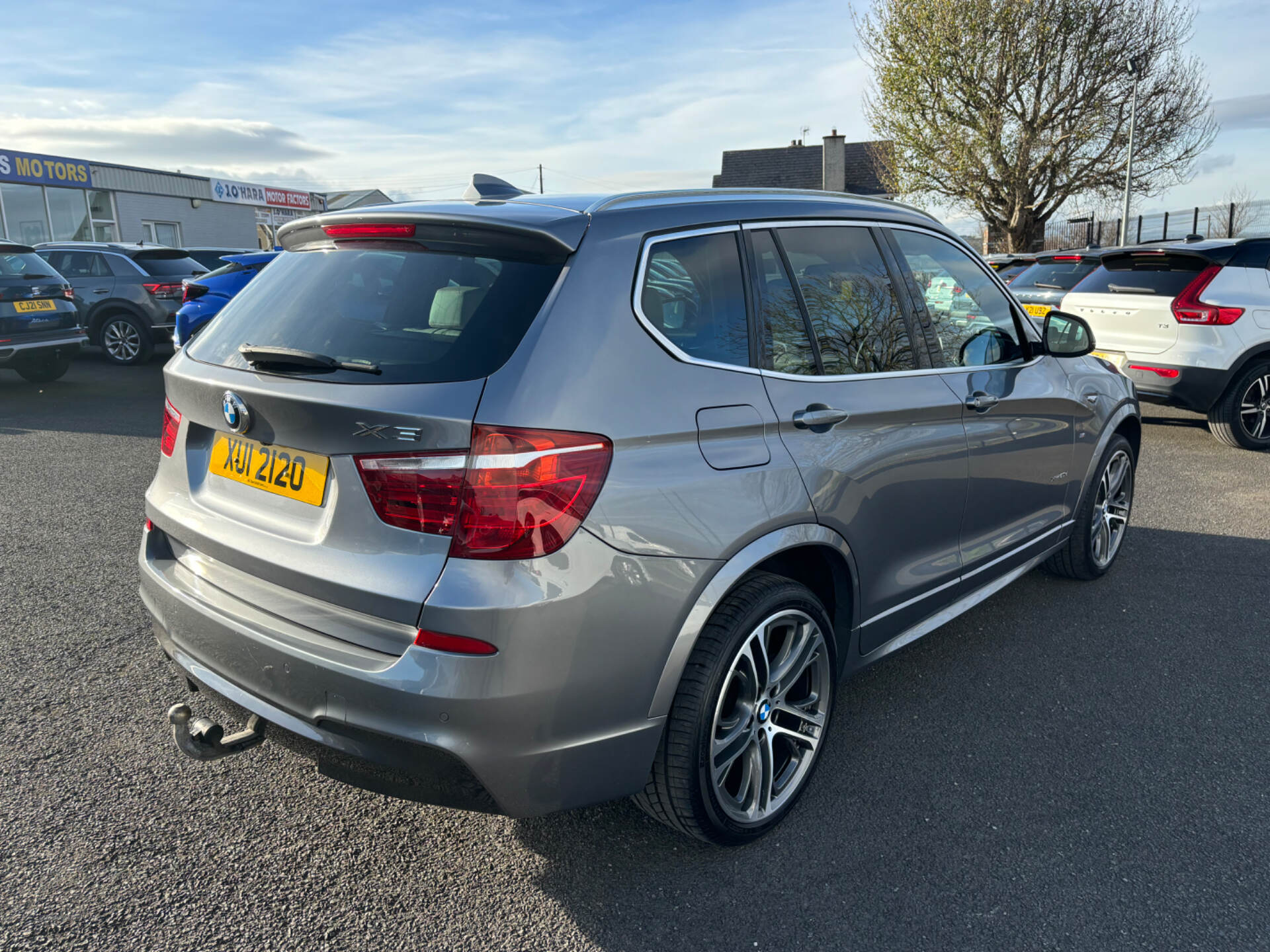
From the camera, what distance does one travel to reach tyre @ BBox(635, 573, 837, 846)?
7.71 feet

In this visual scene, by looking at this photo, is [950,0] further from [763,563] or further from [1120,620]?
[763,563]

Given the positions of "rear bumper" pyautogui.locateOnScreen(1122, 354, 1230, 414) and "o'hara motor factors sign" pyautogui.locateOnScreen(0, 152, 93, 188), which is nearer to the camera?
"rear bumper" pyautogui.locateOnScreen(1122, 354, 1230, 414)

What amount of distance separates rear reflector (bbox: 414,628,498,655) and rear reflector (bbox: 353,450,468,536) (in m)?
0.22

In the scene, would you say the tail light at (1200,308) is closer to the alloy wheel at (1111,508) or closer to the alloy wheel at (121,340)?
the alloy wheel at (1111,508)

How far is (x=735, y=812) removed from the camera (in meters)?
2.54

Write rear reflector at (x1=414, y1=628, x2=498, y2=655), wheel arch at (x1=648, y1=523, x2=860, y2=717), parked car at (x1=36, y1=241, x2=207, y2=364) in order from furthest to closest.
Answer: parked car at (x1=36, y1=241, x2=207, y2=364)
wheel arch at (x1=648, y1=523, x2=860, y2=717)
rear reflector at (x1=414, y1=628, x2=498, y2=655)

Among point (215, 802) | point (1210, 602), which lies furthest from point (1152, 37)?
point (215, 802)

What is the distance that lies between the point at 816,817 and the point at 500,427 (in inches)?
62.2

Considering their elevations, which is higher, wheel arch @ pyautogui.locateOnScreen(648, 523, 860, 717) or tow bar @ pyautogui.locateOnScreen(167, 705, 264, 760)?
wheel arch @ pyautogui.locateOnScreen(648, 523, 860, 717)

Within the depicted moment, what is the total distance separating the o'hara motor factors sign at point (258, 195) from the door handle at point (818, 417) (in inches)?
1569

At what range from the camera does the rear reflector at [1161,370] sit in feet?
25.2

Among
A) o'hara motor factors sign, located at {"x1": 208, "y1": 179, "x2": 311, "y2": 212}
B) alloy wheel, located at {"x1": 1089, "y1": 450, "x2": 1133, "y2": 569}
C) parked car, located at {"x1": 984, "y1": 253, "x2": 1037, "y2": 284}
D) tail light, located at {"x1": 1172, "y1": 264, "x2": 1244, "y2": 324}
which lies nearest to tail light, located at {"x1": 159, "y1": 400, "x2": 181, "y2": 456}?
alloy wheel, located at {"x1": 1089, "y1": 450, "x2": 1133, "y2": 569}

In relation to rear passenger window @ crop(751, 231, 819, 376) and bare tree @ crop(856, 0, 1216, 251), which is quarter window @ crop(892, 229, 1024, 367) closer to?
rear passenger window @ crop(751, 231, 819, 376)

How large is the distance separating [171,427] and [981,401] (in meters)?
2.69
